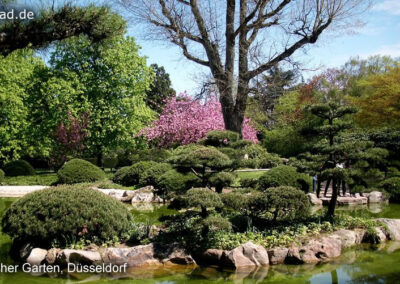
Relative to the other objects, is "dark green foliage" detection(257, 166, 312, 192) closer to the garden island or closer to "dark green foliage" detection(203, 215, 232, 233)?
the garden island

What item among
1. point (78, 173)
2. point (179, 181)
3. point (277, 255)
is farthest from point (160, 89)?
point (277, 255)

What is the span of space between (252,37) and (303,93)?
14956 millimetres

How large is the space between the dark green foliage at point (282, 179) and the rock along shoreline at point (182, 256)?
372 cm

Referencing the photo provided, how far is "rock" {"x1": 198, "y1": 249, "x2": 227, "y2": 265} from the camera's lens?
21.2 ft

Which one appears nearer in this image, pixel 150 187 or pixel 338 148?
pixel 338 148

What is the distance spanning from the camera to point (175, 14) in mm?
14320

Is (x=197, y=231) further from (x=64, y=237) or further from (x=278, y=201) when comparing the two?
(x=64, y=237)

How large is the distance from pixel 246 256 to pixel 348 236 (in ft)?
7.17

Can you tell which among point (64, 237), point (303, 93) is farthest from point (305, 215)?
point (303, 93)

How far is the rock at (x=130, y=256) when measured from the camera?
641 centimetres

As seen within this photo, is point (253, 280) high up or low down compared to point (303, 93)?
down

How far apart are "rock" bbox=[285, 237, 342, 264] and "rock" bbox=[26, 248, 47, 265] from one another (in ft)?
12.8

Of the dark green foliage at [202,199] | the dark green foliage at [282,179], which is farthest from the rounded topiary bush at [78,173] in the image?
the dark green foliage at [202,199]

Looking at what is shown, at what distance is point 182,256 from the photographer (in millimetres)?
6551
